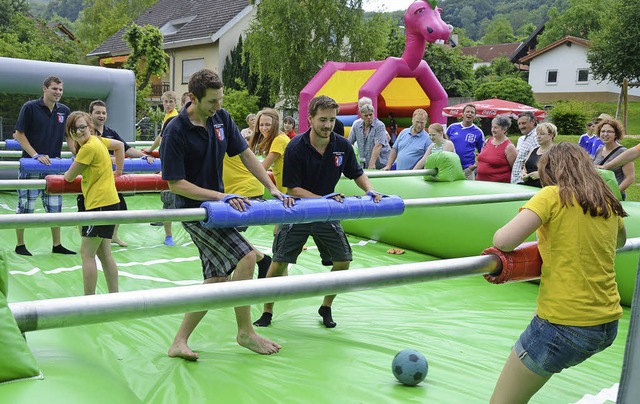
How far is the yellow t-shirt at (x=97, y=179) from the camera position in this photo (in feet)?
15.2

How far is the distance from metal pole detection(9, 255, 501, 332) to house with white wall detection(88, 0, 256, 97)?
86.4 ft

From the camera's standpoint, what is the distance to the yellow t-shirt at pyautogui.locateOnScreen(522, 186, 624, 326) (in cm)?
238

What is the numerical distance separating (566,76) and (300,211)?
44499 millimetres

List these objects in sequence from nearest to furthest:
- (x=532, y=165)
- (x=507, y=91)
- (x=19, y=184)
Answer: (x=19, y=184) → (x=532, y=165) → (x=507, y=91)

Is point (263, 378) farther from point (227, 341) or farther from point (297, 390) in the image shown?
point (227, 341)

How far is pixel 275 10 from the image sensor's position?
22703mm

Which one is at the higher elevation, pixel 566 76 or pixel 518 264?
pixel 566 76

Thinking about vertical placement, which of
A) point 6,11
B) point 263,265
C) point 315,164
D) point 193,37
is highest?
point 6,11

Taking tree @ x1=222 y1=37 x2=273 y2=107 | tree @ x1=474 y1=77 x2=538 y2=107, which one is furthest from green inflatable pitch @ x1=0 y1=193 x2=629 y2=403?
tree @ x1=474 y1=77 x2=538 y2=107

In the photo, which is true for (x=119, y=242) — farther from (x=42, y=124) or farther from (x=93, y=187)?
(x=93, y=187)

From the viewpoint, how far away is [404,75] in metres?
15.6

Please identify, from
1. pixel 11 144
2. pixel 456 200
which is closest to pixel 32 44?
pixel 11 144

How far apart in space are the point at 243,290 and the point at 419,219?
16.5ft

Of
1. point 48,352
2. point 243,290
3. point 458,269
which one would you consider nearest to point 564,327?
point 458,269
